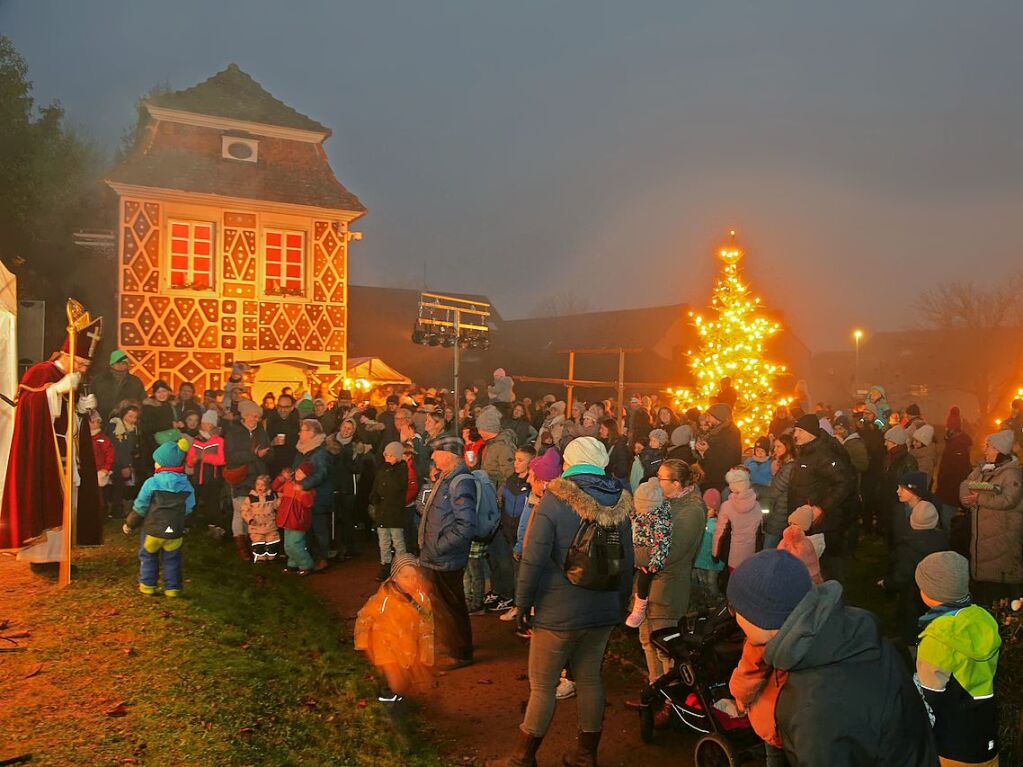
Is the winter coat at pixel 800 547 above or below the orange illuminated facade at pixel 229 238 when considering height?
below

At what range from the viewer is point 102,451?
11.4 m

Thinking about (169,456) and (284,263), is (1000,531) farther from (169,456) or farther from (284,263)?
(284,263)

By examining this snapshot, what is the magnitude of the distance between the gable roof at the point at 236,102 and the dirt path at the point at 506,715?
18.8 m

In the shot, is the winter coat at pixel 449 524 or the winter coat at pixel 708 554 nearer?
the winter coat at pixel 449 524

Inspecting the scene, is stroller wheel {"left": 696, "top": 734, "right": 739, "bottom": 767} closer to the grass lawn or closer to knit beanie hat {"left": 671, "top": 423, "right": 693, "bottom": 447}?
the grass lawn

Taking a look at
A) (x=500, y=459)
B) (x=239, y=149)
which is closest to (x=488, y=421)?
(x=500, y=459)

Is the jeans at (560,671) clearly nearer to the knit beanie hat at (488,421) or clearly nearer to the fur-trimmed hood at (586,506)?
the fur-trimmed hood at (586,506)

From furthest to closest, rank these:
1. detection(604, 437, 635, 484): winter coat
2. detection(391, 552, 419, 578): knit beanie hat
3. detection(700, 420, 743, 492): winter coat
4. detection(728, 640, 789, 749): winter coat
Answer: detection(604, 437, 635, 484): winter coat
detection(700, 420, 743, 492): winter coat
detection(391, 552, 419, 578): knit beanie hat
detection(728, 640, 789, 749): winter coat

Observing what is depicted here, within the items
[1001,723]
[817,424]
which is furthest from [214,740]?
[817,424]

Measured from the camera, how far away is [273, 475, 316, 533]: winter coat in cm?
1045

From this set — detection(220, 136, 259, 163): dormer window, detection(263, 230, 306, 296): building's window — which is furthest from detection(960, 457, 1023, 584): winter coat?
detection(220, 136, 259, 163): dormer window

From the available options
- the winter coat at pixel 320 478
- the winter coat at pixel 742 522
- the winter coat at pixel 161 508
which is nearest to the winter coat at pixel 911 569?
the winter coat at pixel 742 522

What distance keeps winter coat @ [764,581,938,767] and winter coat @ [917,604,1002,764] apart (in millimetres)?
1702

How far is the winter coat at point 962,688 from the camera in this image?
3990 mm
